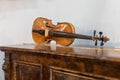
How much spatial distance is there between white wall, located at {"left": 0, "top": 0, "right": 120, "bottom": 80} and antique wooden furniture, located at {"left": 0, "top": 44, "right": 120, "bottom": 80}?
1.10ft

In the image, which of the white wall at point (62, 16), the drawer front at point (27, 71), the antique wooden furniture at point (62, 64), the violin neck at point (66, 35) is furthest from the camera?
the white wall at point (62, 16)

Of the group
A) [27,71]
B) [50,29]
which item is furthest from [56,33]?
[27,71]

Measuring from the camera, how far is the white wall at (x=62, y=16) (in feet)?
4.84

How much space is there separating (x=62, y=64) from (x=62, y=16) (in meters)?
0.75

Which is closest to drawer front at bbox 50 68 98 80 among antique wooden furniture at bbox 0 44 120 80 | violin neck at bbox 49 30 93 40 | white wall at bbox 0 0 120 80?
antique wooden furniture at bbox 0 44 120 80

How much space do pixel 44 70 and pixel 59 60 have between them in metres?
0.13

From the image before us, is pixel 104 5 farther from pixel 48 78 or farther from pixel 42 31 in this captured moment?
pixel 48 78

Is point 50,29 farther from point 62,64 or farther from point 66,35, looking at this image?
point 62,64

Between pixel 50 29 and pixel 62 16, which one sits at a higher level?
pixel 62 16

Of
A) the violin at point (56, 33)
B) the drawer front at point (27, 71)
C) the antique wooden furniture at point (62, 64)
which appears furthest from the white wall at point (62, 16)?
the drawer front at point (27, 71)

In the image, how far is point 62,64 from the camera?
111 centimetres

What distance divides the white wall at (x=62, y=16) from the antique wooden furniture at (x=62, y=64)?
13.2 inches

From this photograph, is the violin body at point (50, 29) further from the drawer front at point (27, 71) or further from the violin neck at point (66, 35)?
the drawer front at point (27, 71)

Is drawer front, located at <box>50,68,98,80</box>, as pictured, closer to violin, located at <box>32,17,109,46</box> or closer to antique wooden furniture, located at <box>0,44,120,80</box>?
antique wooden furniture, located at <box>0,44,120,80</box>
